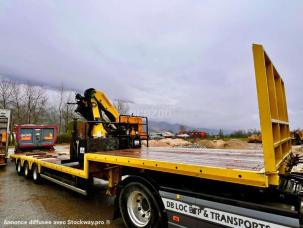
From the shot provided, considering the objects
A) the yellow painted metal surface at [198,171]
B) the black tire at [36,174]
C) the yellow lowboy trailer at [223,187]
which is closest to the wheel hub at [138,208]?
the yellow lowboy trailer at [223,187]

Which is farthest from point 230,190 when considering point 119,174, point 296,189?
point 119,174

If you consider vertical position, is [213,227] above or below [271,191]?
below

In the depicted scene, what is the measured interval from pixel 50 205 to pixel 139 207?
295 cm

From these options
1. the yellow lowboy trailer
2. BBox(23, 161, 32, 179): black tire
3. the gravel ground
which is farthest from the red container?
the yellow lowboy trailer

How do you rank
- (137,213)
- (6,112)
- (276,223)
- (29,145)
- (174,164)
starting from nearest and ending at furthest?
(276,223) < (174,164) < (137,213) < (29,145) < (6,112)

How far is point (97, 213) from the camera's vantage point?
5316 millimetres

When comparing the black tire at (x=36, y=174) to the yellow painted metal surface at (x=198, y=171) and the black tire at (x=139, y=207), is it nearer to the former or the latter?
the yellow painted metal surface at (x=198, y=171)

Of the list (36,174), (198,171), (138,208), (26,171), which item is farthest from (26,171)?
(198,171)

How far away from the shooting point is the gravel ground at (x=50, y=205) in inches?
196

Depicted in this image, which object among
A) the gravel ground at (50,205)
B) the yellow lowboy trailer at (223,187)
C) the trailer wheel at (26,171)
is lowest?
the gravel ground at (50,205)

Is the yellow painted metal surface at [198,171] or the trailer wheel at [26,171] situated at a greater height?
the yellow painted metal surface at [198,171]

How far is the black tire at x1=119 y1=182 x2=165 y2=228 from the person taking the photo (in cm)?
369

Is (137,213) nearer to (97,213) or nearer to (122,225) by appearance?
(122,225)

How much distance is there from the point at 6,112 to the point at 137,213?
12.4 meters
